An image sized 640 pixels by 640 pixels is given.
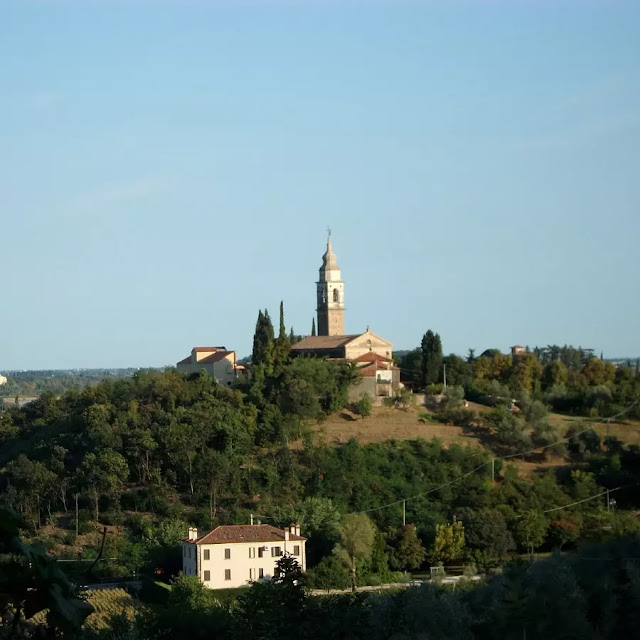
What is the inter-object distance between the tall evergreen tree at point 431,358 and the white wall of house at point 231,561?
1575cm

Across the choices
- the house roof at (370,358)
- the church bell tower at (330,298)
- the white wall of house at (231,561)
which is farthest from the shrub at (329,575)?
the church bell tower at (330,298)

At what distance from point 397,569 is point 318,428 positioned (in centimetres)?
964

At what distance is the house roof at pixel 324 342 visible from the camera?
43594 millimetres

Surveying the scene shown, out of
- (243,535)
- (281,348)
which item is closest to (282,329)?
(281,348)

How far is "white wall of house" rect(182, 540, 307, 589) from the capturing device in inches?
1059

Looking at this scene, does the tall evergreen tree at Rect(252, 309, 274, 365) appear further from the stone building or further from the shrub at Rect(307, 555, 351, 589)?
the shrub at Rect(307, 555, 351, 589)

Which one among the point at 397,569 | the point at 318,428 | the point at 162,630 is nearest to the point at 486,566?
the point at 397,569

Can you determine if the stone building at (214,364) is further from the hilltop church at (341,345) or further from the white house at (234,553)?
the white house at (234,553)

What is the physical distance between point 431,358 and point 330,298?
27.4 ft

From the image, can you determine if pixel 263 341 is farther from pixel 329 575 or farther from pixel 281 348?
pixel 329 575

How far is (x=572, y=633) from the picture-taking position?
1042 cm

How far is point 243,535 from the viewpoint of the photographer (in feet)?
91.2

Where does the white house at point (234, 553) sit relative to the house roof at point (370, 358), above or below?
below

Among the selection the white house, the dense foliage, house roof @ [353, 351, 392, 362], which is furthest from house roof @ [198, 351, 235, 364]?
the white house
